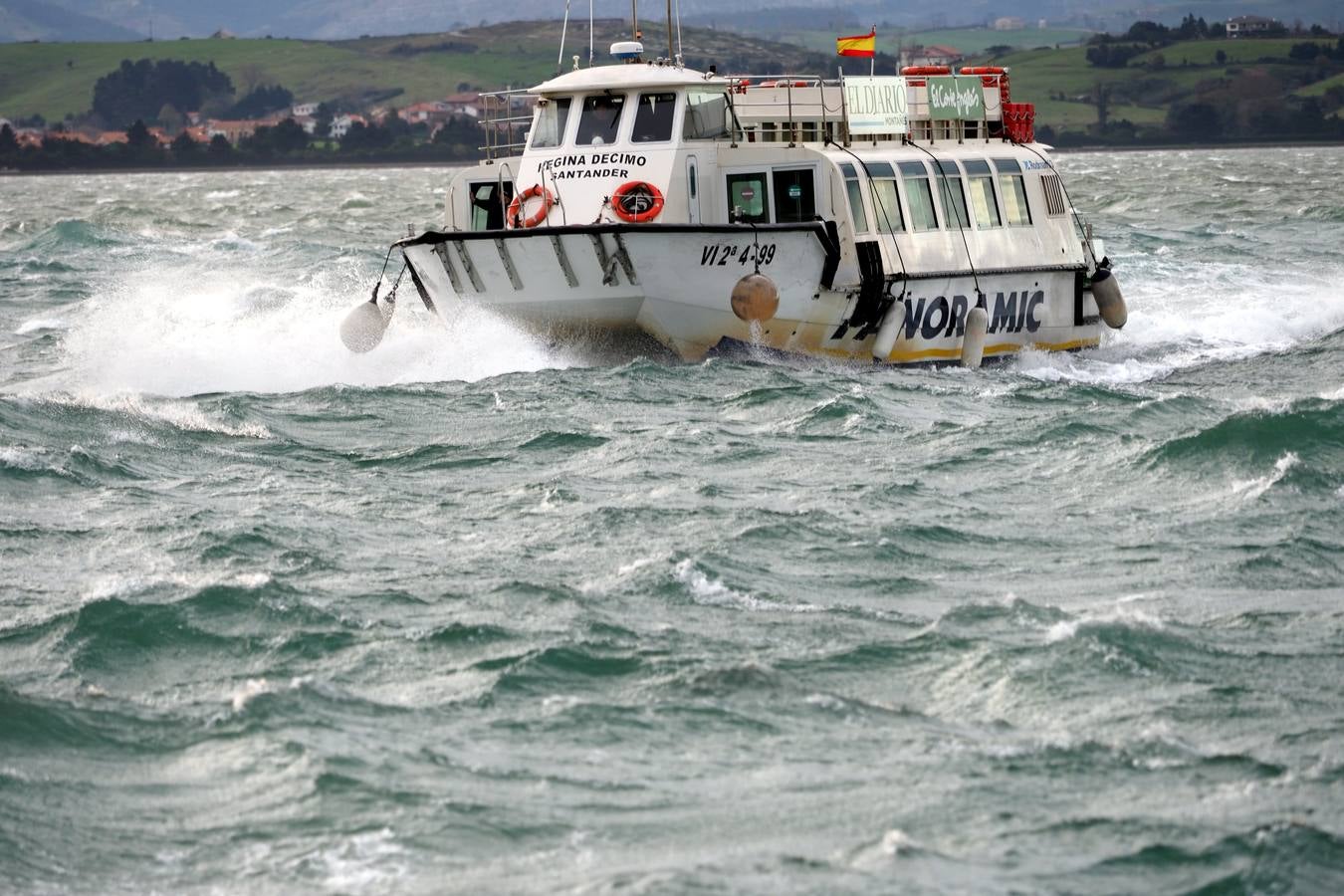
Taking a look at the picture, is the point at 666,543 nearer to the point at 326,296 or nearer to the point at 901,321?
the point at 901,321

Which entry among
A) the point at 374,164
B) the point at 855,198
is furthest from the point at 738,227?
the point at 374,164

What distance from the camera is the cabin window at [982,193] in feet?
96.0

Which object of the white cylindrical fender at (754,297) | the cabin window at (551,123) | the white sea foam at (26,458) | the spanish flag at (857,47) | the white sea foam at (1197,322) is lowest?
the white sea foam at (1197,322)

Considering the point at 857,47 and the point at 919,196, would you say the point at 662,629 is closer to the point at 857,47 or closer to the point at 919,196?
the point at 919,196

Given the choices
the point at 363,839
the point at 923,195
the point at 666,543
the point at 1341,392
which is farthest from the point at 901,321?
the point at 363,839

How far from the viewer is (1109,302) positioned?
30469 mm

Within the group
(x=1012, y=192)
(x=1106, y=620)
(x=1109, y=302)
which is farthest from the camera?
(x=1109, y=302)

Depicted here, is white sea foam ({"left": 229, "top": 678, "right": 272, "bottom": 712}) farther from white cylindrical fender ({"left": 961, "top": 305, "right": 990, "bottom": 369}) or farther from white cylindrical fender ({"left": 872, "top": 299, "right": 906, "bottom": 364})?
white cylindrical fender ({"left": 961, "top": 305, "right": 990, "bottom": 369})

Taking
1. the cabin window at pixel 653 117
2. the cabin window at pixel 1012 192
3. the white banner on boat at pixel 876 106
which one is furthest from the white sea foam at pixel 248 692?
the cabin window at pixel 1012 192

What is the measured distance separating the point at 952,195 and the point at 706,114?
380 centimetres

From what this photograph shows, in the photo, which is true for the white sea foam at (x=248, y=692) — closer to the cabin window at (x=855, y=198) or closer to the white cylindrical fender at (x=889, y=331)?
the cabin window at (x=855, y=198)

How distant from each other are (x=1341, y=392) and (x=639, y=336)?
8.38 m

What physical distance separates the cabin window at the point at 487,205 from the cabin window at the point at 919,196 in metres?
5.30

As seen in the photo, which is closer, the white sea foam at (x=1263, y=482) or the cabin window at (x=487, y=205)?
the white sea foam at (x=1263, y=482)
